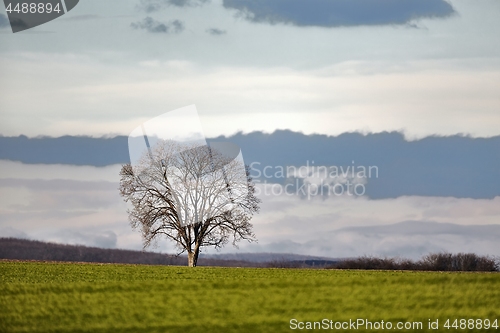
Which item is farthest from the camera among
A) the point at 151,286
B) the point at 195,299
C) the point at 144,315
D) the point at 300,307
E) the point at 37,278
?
the point at 37,278

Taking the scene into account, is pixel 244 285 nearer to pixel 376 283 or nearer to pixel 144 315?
pixel 376 283

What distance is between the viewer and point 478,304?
1834cm

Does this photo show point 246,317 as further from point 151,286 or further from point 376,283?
point 376,283

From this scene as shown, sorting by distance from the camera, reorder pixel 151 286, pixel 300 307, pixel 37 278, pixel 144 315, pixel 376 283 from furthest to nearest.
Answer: pixel 37 278
pixel 376 283
pixel 151 286
pixel 300 307
pixel 144 315

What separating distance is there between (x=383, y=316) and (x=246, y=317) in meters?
3.28

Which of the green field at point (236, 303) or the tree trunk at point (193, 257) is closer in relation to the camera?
the green field at point (236, 303)

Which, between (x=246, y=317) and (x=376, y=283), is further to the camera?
(x=376, y=283)

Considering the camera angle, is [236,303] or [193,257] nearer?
[236,303]

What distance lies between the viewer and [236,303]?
58.6 ft

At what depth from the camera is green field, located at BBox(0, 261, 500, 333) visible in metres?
15.3

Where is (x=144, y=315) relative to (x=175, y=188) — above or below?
below

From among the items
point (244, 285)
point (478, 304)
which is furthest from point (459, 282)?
point (244, 285)

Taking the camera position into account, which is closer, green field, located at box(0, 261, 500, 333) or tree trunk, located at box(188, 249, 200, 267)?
green field, located at box(0, 261, 500, 333)

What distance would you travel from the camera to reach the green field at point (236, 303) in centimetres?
1530
